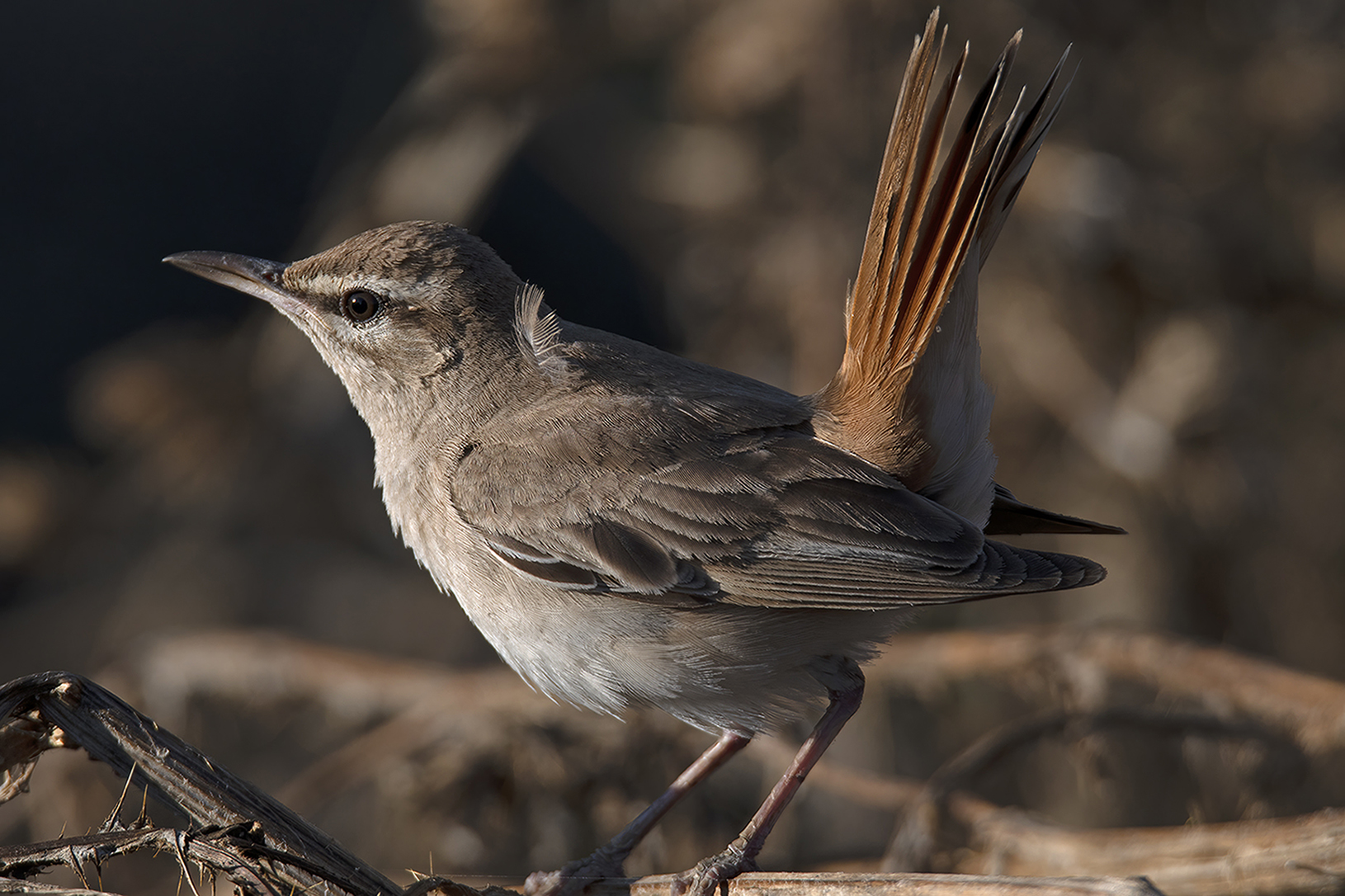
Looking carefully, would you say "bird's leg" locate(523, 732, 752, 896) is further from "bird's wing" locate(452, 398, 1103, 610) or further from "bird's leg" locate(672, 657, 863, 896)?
"bird's wing" locate(452, 398, 1103, 610)

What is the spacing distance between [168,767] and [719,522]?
4.66 feet

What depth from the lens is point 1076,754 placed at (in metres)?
3.42

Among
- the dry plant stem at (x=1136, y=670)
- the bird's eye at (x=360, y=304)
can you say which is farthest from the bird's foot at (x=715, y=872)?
the bird's eye at (x=360, y=304)

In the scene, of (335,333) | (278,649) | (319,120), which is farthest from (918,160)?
(319,120)

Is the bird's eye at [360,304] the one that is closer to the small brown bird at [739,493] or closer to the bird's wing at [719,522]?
the small brown bird at [739,493]

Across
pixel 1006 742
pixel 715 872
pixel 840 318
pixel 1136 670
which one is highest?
pixel 840 318

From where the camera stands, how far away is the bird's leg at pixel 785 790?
2643mm

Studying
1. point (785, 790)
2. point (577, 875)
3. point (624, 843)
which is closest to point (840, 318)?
point (785, 790)

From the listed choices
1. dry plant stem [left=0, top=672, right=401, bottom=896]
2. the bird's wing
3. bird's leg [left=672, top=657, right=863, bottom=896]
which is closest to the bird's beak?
the bird's wing

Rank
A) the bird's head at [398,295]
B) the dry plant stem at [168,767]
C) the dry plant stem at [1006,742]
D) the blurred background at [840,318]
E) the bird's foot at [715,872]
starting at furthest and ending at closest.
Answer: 1. the blurred background at [840,318]
2. the bird's head at [398,295]
3. the dry plant stem at [1006,742]
4. the bird's foot at [715,872]
5. the dry plant stem at [168,767]

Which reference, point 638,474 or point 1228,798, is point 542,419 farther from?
point 1228,798

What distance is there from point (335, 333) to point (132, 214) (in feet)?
15.9

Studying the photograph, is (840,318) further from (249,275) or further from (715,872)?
(715,872)

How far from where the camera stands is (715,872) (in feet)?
8.70
